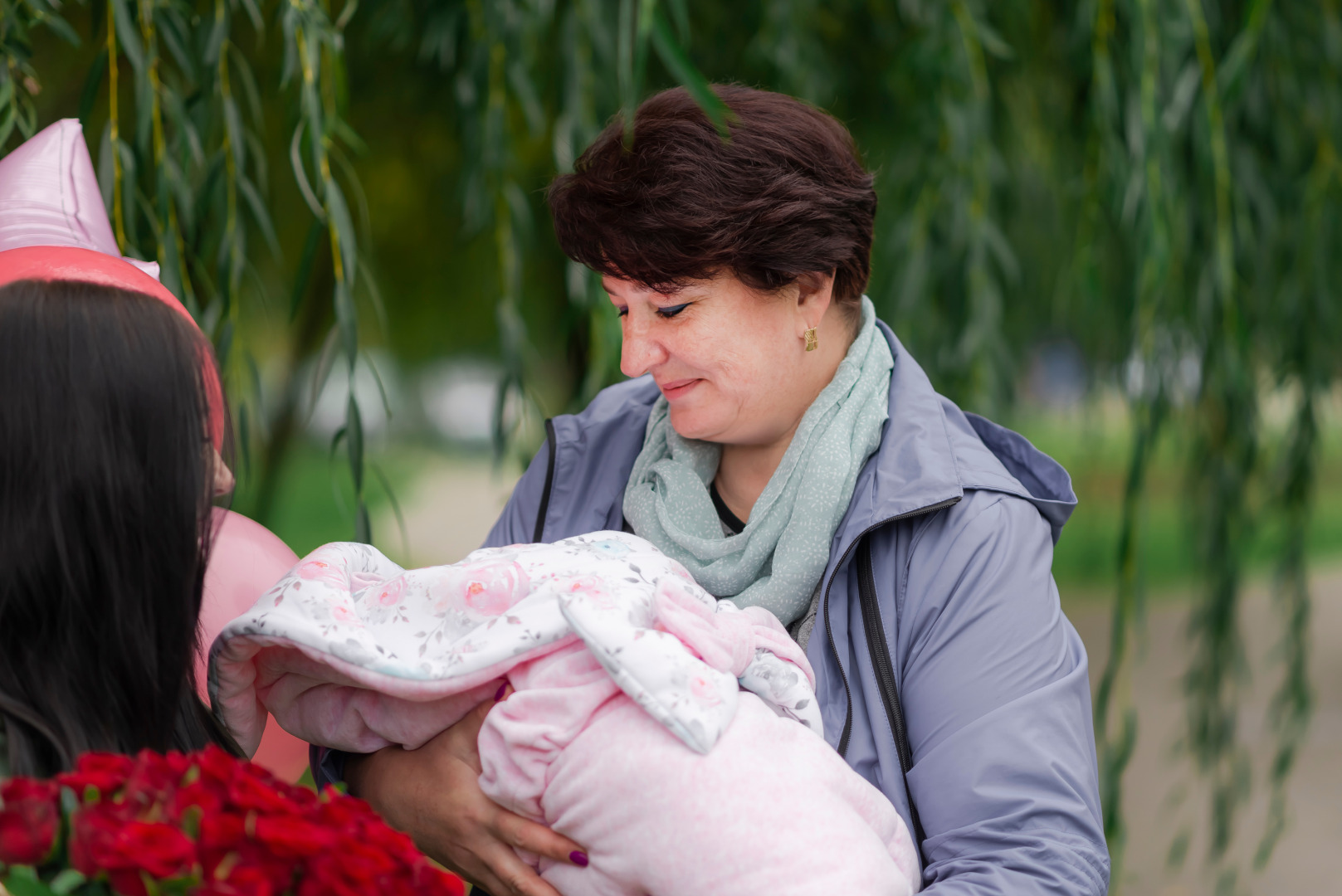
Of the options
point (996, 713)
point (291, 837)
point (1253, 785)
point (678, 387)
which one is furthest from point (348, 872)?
point (1253, 785)

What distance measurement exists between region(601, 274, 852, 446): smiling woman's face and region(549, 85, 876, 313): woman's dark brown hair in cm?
3

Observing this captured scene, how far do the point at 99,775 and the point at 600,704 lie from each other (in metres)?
0.45

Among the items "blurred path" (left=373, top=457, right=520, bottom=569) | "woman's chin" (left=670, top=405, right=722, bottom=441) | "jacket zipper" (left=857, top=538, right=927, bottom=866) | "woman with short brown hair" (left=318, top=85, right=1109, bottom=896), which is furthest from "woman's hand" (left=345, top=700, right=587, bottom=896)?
A: "blurred path" (left=373, top=457, right=520, bottom=569)

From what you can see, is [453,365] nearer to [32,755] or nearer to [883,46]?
[883,46]

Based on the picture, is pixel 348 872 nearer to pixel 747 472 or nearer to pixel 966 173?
pixel 747 472

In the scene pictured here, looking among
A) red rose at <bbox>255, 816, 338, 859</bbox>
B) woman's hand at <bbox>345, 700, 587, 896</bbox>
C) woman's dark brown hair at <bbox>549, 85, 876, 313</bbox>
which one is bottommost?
woman's hand at <bbox>345, 700, 587, 896</bbox>

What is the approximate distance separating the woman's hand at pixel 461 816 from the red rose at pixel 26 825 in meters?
0.46

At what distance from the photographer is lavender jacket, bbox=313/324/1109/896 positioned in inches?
47.1

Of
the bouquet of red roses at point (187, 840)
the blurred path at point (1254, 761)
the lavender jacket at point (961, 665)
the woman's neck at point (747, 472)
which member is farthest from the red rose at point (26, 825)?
the woman's neck at point (747, 472)

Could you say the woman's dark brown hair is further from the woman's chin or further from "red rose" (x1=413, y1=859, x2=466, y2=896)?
"red rose" (x1=413, y1=859, x2=466, y2=896)

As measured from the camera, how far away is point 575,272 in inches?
79.3

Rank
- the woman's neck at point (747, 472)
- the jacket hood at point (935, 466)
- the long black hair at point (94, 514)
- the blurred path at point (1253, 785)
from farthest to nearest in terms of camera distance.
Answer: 1. the blurred path at point (1253, 785)
2. the woman's neck at point (747, 472)
3. the jacket hood at point (935, 466)
4. the long black hair at point (94, 514)

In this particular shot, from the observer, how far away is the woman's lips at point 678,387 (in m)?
1.49

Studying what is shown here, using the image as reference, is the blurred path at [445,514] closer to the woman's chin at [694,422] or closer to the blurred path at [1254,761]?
the blurred path at [1254,761]
